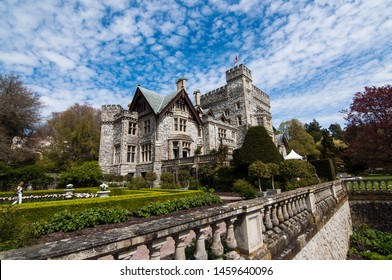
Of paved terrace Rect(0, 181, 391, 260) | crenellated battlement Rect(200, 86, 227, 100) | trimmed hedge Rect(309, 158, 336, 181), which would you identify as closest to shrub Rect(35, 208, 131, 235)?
paved terrace Rect(0, 181, 391, 260)

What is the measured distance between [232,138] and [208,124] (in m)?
6.16

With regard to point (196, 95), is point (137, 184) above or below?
below

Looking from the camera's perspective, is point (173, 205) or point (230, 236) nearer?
point (230, 236)

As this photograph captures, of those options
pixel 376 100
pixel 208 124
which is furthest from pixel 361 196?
pixel 208 124

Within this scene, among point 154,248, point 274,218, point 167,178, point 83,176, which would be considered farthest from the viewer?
point 83,176

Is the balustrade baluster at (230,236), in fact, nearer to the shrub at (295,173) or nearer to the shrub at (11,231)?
the shrub at (11,231)

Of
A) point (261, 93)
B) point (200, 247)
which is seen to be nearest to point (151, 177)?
point (200, 247)

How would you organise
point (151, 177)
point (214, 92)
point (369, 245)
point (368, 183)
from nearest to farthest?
point (369, 245) → point (368, 183) → point (151, 177) → point (214, 92)

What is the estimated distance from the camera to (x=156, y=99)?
86.7 ft

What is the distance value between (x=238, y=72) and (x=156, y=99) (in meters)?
15.3

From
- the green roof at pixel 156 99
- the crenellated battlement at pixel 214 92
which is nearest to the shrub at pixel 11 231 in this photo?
the green roof at pixel 156 99

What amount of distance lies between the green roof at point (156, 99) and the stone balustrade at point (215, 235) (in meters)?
20.4

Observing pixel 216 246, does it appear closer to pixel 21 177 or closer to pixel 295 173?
pixel 295 173

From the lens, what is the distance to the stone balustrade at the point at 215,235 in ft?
4.84
